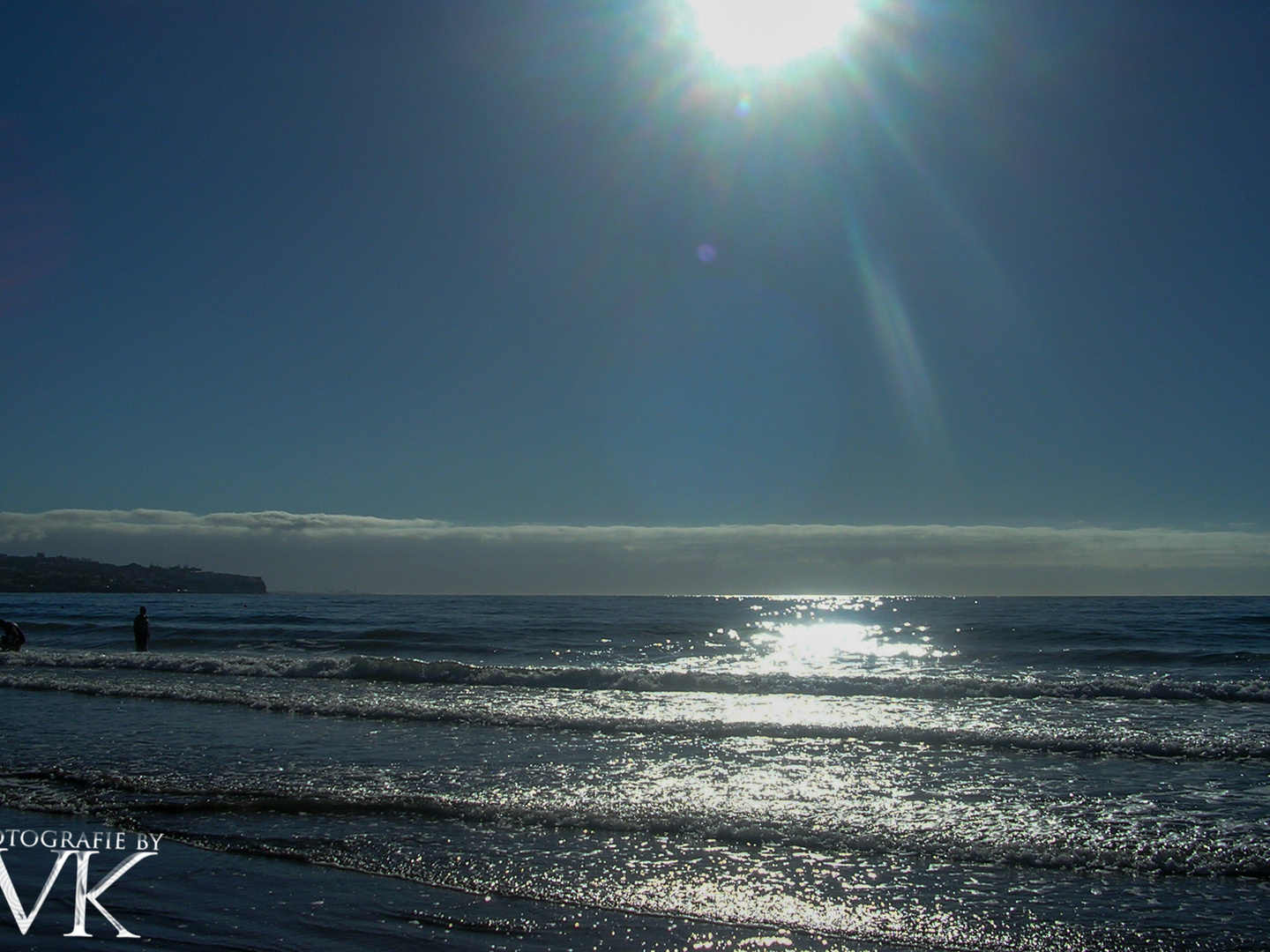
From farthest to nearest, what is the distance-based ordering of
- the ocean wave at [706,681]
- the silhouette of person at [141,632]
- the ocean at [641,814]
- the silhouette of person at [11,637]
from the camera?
the silhouette of person at [141,632] → the silhouette of person at [11,637] → the ocean wave at [706,681] → the ocean at [641,814]

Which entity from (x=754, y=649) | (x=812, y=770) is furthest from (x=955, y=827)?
(x=754, y=649)

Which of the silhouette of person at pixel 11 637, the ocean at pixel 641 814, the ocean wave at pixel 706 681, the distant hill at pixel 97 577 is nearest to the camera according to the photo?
the ocean at pixel 641 814

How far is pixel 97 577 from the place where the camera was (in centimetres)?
14500

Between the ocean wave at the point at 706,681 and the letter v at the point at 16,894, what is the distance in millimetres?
14903

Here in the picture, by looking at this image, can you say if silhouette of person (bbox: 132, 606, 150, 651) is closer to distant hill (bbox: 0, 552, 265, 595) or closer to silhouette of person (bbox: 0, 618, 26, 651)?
silhouette of person (bbox: 0, 618, 26, 651)

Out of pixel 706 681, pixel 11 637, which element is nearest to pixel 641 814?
pixel 706 681

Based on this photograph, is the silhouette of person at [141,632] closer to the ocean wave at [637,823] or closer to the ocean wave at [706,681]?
the ocean wave at [706,681]

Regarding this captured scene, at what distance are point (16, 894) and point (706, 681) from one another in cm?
1747

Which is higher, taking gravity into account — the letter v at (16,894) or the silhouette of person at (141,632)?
the letter v at (16,894)

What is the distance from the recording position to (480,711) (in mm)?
16984

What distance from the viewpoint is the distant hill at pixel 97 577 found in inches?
5615

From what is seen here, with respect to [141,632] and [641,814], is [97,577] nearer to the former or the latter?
[141,632]

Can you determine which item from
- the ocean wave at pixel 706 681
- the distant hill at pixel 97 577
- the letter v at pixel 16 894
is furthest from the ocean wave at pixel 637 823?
the distant hill at pixel 97 577

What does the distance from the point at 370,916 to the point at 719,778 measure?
574 centimetres
